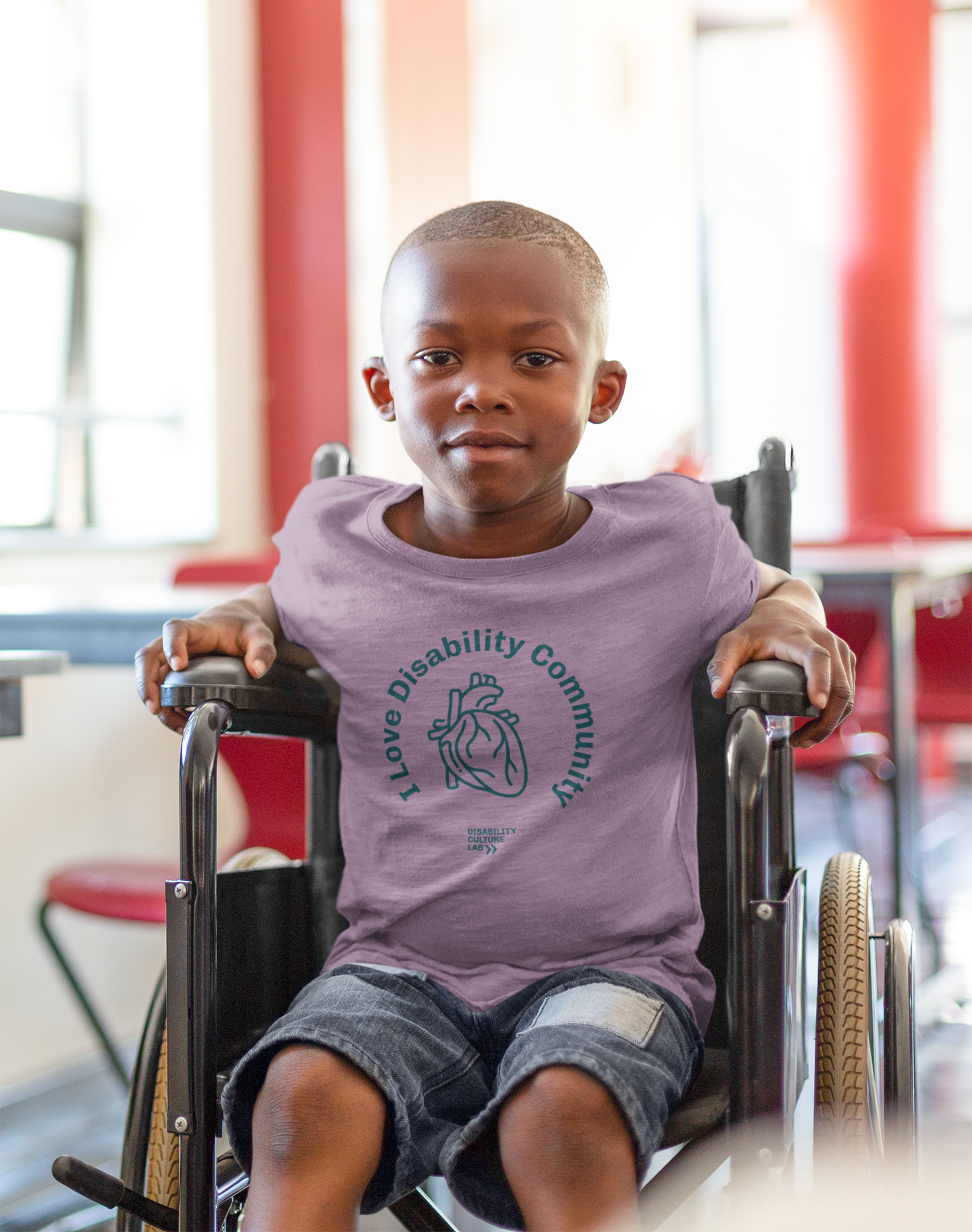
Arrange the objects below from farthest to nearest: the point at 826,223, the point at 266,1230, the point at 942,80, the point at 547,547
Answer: the point at 942,80 → the point at 826,223 → the point at 547,547 → the point at 266,1230

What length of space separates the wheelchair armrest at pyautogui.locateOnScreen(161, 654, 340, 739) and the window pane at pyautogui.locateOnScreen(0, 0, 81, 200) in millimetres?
2125

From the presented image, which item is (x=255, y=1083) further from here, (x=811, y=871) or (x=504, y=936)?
(x=811, y=871)

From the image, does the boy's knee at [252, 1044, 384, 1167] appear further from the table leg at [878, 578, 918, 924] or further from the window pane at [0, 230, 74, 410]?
the window pane at [0, 230, 74, 410]

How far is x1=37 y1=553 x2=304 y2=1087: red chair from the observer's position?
1.90 meters

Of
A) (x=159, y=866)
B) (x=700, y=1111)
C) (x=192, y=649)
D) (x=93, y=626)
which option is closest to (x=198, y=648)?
(x=192, y=649)

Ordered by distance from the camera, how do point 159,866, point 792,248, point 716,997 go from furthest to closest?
point 792,248 < point 159,866 < point 716,997

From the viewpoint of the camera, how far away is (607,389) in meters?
1.27

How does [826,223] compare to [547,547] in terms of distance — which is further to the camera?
[826,223]

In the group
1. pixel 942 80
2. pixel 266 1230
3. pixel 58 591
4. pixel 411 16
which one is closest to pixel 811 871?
pixel 58 591

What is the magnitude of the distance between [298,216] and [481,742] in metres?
2.48

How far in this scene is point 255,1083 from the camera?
0.99m

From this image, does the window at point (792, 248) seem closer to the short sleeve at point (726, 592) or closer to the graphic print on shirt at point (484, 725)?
the short sleeve at point (726, 592)

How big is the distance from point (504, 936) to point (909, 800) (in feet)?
5.62

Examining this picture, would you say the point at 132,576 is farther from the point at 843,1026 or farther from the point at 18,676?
the point at 843,1026
